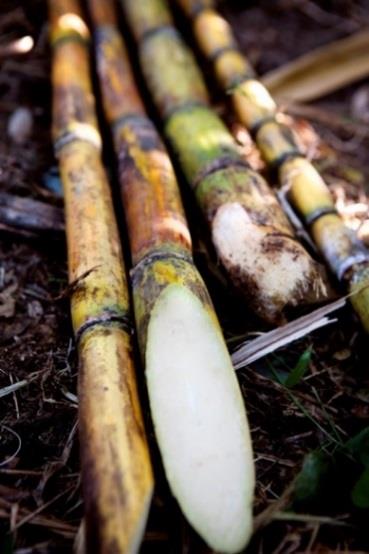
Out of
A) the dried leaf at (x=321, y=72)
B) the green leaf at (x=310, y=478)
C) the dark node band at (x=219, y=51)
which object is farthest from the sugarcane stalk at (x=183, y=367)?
the dried leaf at (x=321, y=72)

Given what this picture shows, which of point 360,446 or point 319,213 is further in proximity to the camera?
point 319,213

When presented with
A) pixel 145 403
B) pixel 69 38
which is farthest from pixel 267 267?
pixel 69 38

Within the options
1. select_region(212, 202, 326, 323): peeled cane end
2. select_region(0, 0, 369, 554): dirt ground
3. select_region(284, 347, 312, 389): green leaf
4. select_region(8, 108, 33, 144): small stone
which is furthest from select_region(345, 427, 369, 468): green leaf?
select_region(8, 108, 33, 144): small stone

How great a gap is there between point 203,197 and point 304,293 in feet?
1.05

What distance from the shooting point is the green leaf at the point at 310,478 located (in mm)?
1028

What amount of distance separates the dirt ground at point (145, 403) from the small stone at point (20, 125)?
19 mm

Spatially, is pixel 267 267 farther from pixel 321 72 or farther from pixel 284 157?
pixel 321 72

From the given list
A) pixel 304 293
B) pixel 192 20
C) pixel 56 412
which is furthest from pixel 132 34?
pixel 56 412

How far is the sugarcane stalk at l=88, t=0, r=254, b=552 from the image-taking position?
37.4 inches

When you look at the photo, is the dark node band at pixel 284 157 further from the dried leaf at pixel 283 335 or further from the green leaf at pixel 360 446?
the green leaf at pixel 360 446

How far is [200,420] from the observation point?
3.30ft

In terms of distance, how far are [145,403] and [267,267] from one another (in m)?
0.34

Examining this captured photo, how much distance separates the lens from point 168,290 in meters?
1.15

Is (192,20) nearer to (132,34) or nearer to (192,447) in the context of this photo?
(132,34)
